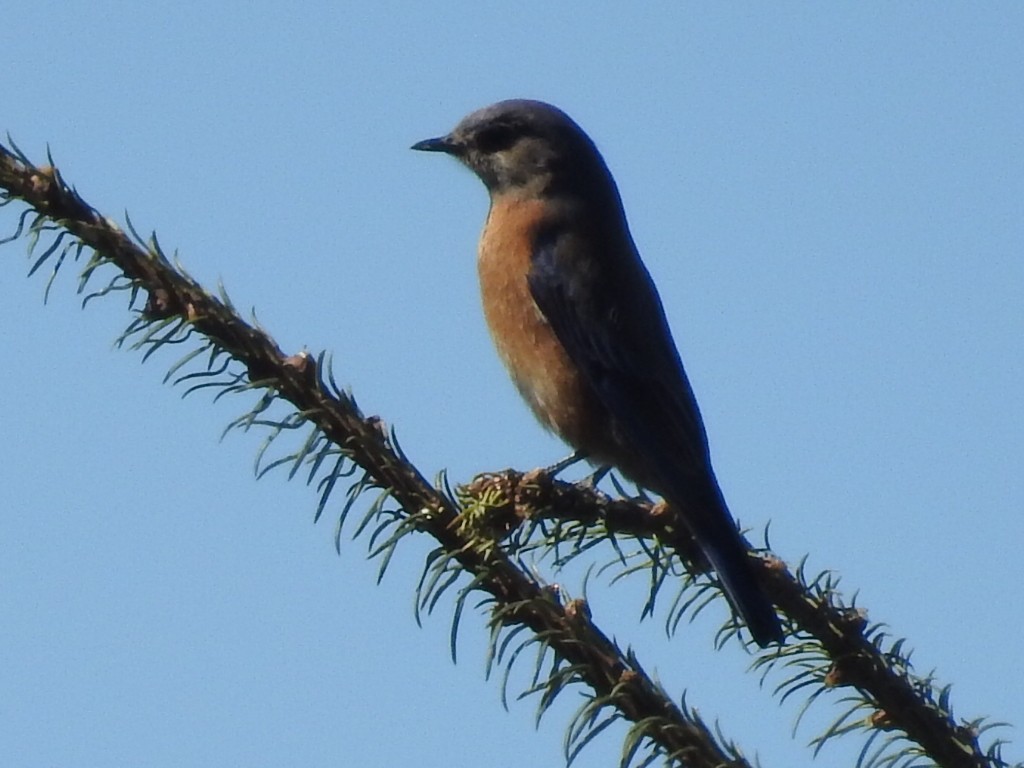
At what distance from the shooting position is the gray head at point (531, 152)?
22.0 feet

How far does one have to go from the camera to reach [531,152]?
266 inches

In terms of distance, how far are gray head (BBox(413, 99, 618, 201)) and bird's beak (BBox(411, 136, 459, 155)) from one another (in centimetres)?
1

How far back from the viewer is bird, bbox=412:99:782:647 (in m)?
5.44

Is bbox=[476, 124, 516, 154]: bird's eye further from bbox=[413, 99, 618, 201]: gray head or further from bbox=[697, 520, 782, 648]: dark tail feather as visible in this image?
bbox=[697, 520, 782, 648]: dark tail feather

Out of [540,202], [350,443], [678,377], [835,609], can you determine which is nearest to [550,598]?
[350,443]

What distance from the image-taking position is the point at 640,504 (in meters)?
3.63

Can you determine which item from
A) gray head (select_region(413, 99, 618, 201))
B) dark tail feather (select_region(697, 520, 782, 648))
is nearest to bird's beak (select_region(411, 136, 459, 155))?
gray head (select_region(413, 99, 618, 201))

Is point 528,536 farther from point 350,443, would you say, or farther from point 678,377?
point 678,377

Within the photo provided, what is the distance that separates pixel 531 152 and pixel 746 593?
391 centimetres

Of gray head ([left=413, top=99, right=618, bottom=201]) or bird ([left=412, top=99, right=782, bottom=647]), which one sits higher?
gray head ([left=413, top=99, right=618, bottom=201])

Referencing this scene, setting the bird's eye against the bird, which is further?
the bird's eye

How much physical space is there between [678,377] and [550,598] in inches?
123

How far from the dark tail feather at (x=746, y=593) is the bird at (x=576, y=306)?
1023 mm

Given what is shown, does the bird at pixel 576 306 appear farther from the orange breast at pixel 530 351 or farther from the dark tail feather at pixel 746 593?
the dark tail feather at pixel 746 593
